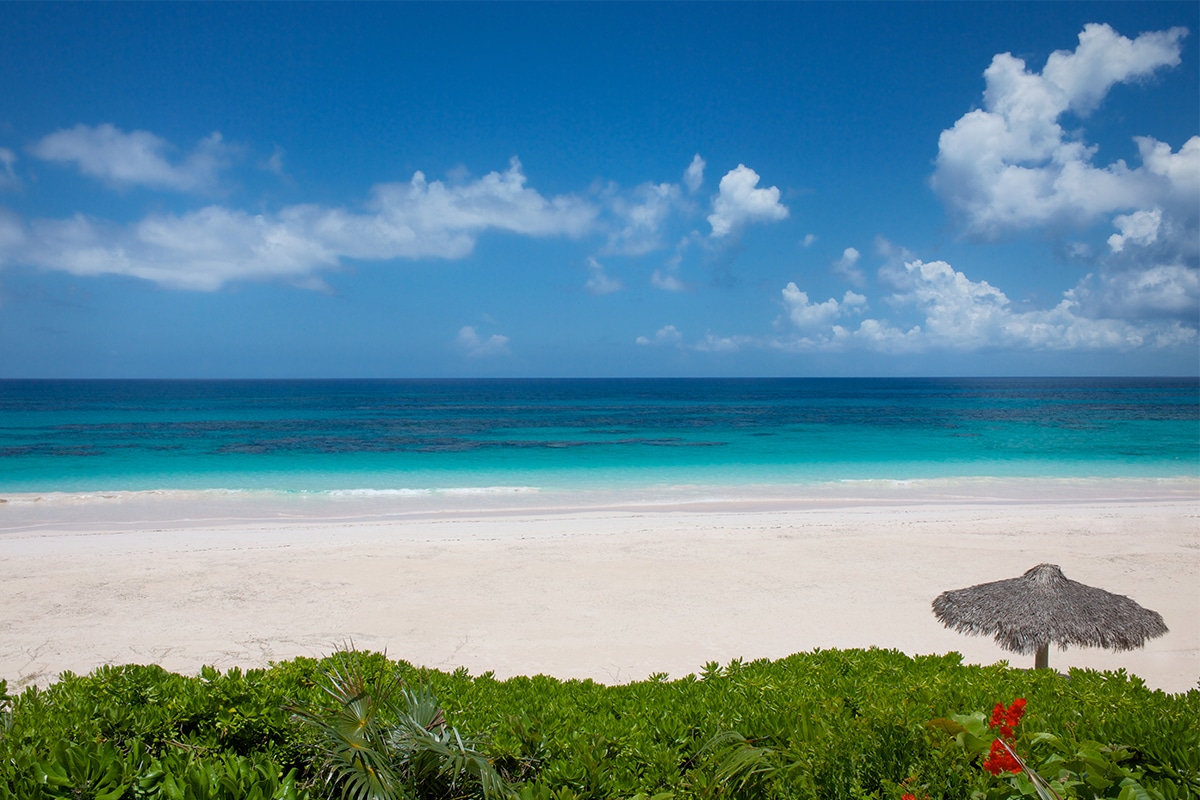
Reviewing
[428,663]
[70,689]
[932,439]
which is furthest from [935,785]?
[932,439]

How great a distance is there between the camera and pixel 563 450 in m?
33.8

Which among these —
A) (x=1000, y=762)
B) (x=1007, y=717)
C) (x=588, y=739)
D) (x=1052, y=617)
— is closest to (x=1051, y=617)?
(x=1052, y=617)

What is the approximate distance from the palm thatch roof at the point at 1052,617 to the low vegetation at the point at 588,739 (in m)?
3.43

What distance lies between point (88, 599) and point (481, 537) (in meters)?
6.76

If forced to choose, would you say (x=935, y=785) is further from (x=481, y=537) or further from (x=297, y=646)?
(x=481, y=537)

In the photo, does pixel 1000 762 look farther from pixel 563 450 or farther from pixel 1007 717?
pixel 563 450

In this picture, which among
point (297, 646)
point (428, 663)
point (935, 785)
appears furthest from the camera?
point (297, 646)

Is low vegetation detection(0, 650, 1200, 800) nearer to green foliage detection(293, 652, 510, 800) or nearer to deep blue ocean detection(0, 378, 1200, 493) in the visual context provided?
green foliage detection(293, 652, 510, 800)

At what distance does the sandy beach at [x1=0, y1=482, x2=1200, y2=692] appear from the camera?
26.4ft

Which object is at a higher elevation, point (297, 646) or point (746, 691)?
point (746, 691)

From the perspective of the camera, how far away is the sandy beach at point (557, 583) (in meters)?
8.05

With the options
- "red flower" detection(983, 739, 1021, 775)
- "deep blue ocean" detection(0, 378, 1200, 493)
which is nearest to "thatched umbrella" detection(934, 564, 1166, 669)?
"red flower" detection(983, 739, 1021, 775)

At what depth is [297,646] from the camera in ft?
27.0

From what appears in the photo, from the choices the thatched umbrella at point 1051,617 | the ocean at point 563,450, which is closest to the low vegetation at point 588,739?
the thatched umbrella at point 1051,617
